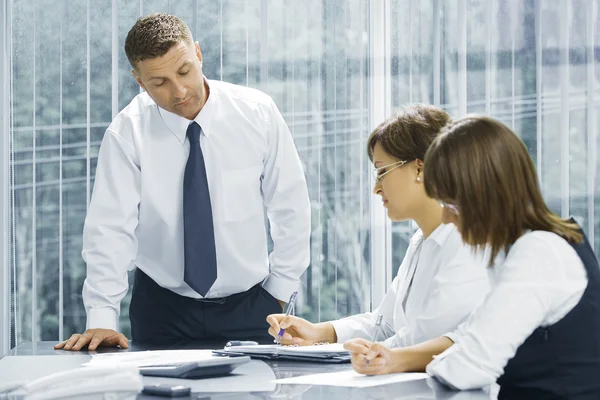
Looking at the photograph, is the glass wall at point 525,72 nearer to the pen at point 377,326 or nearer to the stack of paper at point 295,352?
the pen at point 377,326

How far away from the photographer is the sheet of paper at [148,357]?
5.69ft

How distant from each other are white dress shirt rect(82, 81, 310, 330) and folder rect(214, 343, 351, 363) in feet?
2.00

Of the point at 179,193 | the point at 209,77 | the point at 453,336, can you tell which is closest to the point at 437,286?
the point at 453,336

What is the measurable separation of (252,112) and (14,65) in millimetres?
1667

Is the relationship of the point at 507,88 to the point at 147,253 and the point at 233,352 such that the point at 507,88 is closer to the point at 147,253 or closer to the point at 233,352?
the point at 147,253

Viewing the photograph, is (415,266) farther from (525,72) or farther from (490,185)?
(525,72)

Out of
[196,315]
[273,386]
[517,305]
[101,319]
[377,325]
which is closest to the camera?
[517,305]

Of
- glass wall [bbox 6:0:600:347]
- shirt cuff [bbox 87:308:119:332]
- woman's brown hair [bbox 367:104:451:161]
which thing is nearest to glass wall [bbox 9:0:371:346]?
glass wall [bbox 6:0:600:347]

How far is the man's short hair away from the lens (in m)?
2.28

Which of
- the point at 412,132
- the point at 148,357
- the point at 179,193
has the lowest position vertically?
A: the point at 148,357

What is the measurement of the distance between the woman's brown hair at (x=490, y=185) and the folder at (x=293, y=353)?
0.49m

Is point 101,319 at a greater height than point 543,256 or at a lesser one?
lesser

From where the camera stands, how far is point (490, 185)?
4.48 ft

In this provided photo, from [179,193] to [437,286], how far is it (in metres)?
1.01
